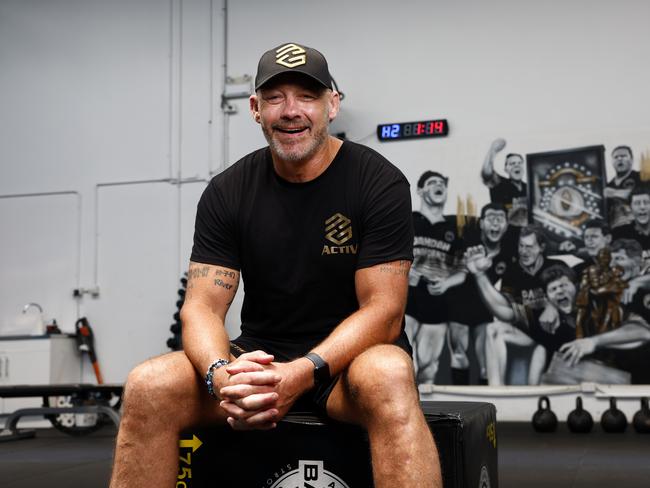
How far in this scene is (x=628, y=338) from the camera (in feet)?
14.9

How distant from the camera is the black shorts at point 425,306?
15.8 feet

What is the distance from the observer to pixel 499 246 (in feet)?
15.6

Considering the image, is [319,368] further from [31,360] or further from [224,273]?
[31,360]

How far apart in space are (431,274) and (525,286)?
0.55 m

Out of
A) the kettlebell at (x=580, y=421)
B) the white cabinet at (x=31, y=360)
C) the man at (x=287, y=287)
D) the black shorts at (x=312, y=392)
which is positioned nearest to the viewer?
the man at (x=287, y=287)

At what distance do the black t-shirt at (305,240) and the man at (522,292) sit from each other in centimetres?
327

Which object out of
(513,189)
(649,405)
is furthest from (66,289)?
(649,405)

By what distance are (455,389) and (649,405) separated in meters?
1.04

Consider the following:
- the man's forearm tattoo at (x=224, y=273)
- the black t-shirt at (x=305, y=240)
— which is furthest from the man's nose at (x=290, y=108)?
the man's forearm tattoo at (x=224, y=273)

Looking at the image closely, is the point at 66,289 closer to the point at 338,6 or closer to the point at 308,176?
the point at 338,6

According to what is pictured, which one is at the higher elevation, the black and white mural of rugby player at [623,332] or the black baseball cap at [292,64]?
the black baseball cap at [292,64]

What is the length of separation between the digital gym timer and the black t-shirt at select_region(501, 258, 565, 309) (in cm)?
92

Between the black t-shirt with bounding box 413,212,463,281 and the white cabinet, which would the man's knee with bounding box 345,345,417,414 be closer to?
the black t-shirt with bounding box 413,212,463,281

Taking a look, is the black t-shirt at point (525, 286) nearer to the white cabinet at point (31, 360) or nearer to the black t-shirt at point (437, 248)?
the black t-shirt at point (437, 248)
